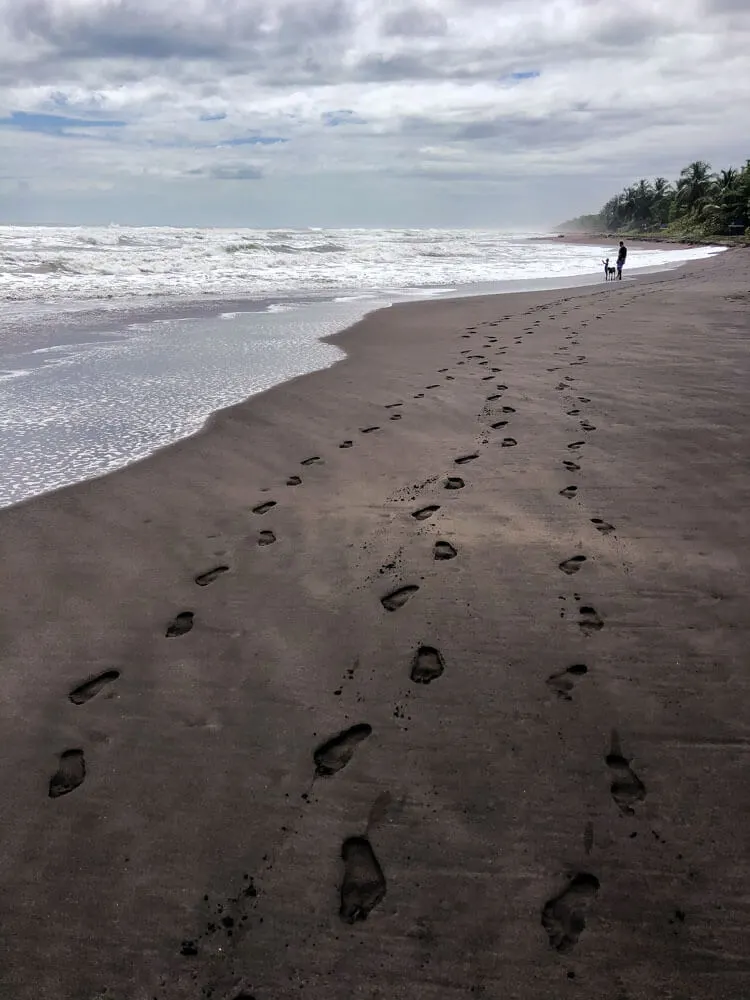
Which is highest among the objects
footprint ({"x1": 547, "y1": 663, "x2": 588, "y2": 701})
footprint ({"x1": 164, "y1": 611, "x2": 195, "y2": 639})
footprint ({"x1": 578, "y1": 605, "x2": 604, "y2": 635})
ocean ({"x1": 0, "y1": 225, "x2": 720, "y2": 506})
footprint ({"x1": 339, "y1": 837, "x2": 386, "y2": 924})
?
ocean ({"x1": 0, "y1": 225, "x2": 720, "y2": 506})

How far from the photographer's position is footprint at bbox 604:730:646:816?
7.59 ft

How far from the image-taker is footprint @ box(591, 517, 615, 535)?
4.20 metres

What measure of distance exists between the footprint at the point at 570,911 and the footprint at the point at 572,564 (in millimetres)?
1882

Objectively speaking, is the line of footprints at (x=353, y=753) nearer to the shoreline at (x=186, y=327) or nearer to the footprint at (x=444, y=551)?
the footprint at (x=444, y=551)

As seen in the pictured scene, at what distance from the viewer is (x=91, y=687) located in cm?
300

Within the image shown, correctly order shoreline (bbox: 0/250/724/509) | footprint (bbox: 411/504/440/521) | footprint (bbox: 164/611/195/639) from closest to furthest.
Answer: footprint (bbox: 164/611/195/639)
footprint (bbox: 411/504/440/521)
shoreline (bbox: 0/250/724/509)

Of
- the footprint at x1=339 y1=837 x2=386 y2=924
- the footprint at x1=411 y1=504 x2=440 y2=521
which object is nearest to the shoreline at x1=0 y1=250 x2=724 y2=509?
the footprint at x1=411 y1=504 x2=440 y2=521

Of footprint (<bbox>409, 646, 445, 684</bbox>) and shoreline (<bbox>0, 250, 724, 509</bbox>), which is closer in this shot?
footprint (<bbox>409, 646, 445, 684</bbox>)

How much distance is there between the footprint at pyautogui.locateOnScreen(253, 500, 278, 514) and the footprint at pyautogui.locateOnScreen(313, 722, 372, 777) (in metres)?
2.26

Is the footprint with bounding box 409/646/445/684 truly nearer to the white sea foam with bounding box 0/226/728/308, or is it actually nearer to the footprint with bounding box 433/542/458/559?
the footprint with bounding box 433/542/458/559

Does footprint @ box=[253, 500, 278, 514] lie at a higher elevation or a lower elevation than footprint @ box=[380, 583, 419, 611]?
higher

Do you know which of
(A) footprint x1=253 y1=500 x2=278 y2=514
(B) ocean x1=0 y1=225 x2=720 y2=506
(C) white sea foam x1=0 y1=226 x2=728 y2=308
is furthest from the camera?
(C) white sea foam x1=0 y1=226 x2=728 y2=308

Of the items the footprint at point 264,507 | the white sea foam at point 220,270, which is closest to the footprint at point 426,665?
the footprint at point 264,507

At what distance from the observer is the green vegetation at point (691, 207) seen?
60.9m
